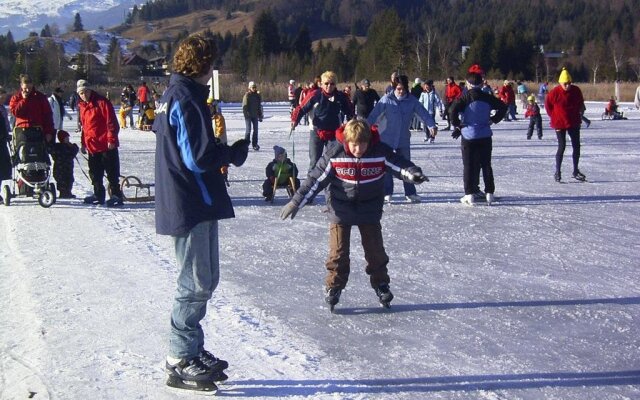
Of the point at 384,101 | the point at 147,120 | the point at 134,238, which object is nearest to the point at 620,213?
the point at 384,101

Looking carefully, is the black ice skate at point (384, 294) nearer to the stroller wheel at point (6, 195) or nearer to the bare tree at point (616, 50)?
the stroller wheel at point (6, 195)

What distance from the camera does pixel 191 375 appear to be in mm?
4238

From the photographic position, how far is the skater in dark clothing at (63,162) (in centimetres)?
1104

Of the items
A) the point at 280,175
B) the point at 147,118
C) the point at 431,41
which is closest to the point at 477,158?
the point at 280,175

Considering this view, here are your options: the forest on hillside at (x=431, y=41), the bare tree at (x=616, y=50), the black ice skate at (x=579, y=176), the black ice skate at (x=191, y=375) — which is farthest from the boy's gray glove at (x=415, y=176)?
the bare tree at (x=616, y=50)

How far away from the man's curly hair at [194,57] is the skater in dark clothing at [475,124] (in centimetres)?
631

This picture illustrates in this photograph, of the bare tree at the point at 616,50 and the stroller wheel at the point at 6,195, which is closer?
the stroller wheel at the point at 6,195

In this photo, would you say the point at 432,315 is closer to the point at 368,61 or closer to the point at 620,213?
the point at 620,213

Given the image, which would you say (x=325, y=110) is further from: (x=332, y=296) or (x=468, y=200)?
(x=332, y=296)

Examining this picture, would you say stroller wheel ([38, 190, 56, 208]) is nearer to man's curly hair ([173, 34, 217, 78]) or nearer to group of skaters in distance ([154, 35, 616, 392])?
group of skaters in distance ([154, 35, 616, 392])

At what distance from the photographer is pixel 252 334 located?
5.23 metres

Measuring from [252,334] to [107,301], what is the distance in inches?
54.6

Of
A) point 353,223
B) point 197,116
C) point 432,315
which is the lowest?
point 432,315

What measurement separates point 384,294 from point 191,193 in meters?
2.04
